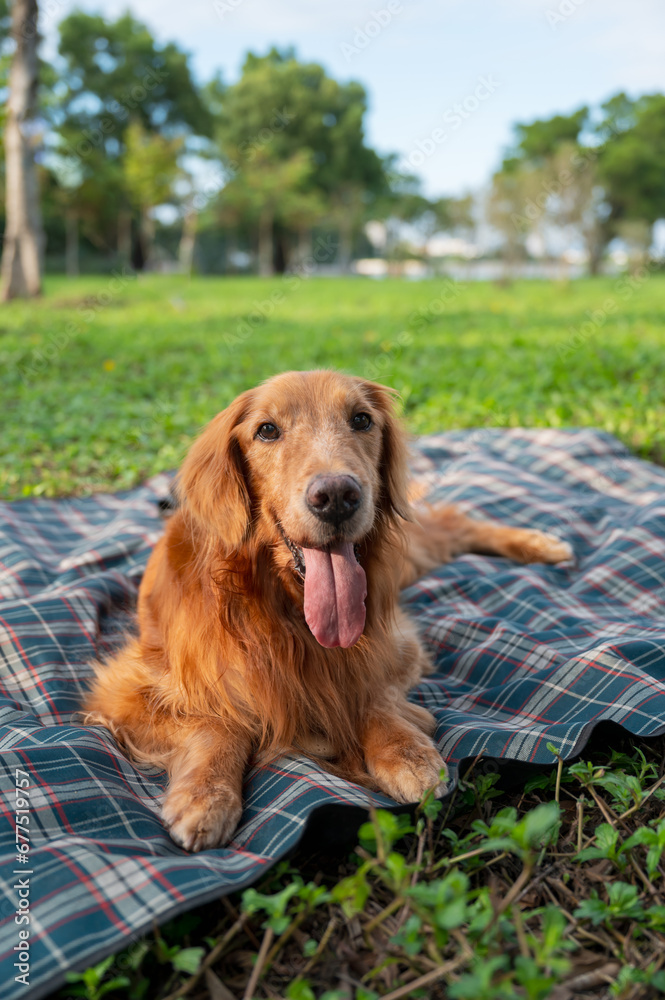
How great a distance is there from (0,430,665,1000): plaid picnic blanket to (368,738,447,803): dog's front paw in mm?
75

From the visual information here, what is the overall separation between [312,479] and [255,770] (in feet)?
3.35

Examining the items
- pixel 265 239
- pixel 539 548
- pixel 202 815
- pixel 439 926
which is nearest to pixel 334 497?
pixel 202 815

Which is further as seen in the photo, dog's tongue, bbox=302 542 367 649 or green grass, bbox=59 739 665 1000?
dog's tongue, bbox=302 542 367 649

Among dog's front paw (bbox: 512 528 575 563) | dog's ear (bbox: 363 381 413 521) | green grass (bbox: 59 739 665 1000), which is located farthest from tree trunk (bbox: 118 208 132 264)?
green grass (bbox: 59 739 665 1000)

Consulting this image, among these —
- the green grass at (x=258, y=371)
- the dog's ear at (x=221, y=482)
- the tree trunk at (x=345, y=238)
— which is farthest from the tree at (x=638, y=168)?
the dog's ear at (x=221, y=482)

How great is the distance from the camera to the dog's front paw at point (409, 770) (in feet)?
7.11

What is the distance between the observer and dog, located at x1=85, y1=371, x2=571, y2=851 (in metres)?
2.28

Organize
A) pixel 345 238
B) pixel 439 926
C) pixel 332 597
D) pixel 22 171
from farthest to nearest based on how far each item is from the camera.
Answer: pixel 345 238 → pixel 22 171 → pixel 332 597 → pixel 439 926

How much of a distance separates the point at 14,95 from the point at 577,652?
15325 millimetres

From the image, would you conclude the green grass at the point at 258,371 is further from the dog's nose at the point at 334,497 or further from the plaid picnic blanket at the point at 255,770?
the dog's nose at the point at 334,497

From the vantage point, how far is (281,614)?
251cm

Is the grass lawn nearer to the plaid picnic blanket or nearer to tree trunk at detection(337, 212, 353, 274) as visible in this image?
the plaid picnic blanket

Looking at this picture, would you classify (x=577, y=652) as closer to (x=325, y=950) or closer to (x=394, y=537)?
(x=394, y=537)

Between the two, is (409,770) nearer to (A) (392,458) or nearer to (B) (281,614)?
(B) (281,614)
